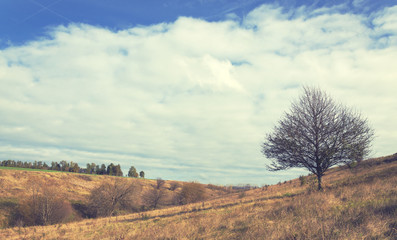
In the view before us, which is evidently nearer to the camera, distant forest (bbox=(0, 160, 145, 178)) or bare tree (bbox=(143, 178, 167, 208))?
bare tree (bbox=(143, 178, 167, 208))

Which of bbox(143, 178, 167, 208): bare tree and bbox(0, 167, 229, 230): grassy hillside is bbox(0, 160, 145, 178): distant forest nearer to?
bbox(0, 167, 229, 230): grassy hillside

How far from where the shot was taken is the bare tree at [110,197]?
58759 millimetres

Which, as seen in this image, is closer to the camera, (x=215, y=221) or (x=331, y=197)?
(x=215, y=221)

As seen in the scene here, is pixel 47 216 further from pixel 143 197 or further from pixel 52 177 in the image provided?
pixel 52 177

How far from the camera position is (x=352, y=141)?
17547 mm

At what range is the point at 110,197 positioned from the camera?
5978 cm

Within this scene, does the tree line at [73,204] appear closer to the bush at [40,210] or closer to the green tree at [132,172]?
the bush at [40,210]

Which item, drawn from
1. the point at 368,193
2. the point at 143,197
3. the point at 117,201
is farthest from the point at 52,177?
the point at 368,193

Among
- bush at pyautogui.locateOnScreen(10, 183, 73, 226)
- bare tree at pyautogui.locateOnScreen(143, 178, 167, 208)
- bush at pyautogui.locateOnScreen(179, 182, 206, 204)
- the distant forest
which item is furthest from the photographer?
the distant forest

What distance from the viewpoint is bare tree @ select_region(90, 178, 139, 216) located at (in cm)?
5876

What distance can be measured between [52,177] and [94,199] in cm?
4856

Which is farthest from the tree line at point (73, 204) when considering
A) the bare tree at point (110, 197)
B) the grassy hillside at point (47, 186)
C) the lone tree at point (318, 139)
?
the lone tree at point (318, 139)

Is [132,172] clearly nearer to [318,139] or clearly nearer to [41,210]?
[41,210]

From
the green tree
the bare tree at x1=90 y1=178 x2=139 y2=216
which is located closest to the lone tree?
the bare tree at x1=90 y1=178 x2=139 y2=216
